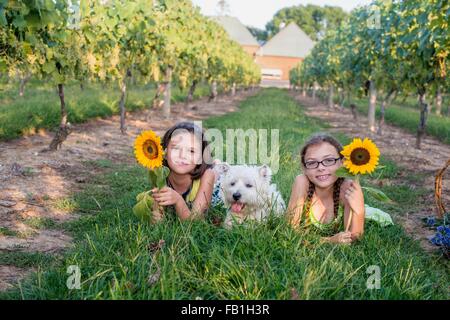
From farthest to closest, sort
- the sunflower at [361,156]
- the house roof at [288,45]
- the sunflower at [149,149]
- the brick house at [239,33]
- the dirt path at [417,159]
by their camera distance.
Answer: the brick house at [239,33] → the house roof at [288,45] → the dirt path at [417,159] → the sunflower at [149,149] → the sunflower at [361,156]

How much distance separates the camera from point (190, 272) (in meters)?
2.92

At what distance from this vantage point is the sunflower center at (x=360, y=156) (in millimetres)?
3328

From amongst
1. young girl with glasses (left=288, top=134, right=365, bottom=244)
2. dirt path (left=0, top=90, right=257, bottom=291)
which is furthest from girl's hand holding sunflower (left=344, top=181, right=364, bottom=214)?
dirt path (left=0, top=90, right=257, bottom=291)

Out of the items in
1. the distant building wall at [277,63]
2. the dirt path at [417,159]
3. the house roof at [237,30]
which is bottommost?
the dirt path at [417,159]

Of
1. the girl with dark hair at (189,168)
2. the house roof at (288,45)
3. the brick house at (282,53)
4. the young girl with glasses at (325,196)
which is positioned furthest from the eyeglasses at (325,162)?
the house roof at (288,45)

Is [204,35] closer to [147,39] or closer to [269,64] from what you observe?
[147,39]

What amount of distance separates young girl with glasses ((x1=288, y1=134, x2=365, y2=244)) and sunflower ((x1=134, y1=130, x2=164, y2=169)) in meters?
1.10

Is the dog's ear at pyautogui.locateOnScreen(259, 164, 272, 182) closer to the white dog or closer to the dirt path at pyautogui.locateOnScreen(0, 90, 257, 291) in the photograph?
the white dog

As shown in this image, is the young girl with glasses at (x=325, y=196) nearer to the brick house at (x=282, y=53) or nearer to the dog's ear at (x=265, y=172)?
the dog's ear at (x=265, y=172)

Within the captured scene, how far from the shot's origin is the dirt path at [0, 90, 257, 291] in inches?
169

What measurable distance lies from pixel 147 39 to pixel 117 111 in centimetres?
431

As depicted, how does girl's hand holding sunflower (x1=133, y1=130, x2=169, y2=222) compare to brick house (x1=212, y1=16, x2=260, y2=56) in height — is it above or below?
below

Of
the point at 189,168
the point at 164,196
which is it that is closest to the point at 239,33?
the point at 189,168

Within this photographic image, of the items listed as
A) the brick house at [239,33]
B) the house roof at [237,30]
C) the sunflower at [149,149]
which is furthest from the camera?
the house roof at [237,30]
